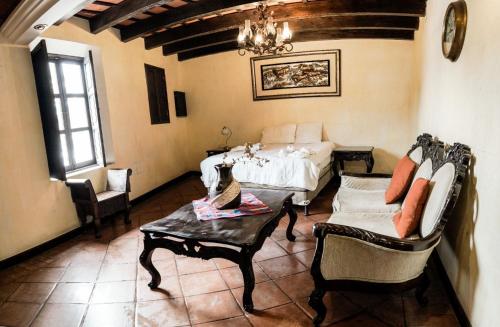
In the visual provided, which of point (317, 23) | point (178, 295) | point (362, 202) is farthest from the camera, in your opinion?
point (317, 23)

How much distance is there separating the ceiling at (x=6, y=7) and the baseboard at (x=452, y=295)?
4.22m

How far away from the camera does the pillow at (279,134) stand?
569cm

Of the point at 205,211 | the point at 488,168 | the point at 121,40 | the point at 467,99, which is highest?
the point at 121,40

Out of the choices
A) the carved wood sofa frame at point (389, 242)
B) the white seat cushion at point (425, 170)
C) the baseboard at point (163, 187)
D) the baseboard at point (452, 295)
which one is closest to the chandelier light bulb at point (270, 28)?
the white seat cushion at point (425, 170)

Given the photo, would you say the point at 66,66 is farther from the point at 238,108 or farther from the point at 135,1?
the point at 238,108

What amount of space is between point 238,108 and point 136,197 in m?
2.69

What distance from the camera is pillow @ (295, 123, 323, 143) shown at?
5559mm

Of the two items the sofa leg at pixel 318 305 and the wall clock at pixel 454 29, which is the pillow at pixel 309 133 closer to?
the wall clock at pixel 454 29

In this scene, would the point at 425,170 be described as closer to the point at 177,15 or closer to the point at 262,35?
the point at 262,35

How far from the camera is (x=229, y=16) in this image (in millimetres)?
4281

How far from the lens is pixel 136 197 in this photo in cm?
494

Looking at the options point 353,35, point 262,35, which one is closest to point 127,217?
point 262,35

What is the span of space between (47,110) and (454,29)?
12.7 ft

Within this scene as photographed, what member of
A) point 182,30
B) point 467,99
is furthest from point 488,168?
point 182,30
